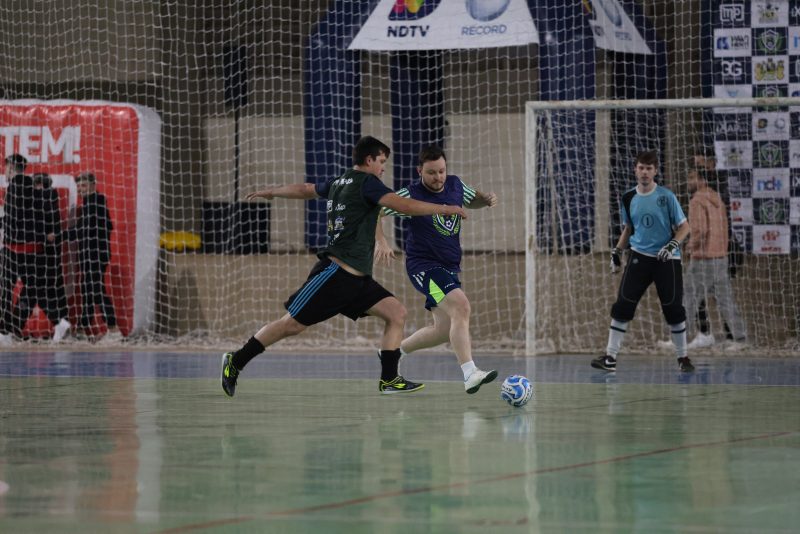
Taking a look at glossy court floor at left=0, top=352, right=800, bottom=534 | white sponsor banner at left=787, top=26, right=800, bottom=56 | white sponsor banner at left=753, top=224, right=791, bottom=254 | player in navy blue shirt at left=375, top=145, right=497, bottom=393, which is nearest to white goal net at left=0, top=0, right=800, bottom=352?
white sponsor banner at left=787, top=26, right=800, bottom=56

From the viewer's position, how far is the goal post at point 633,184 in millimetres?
17719

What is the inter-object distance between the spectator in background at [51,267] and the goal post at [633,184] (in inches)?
255

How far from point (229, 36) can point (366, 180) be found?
1237cm

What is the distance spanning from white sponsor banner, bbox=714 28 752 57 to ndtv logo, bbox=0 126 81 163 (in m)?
8.70

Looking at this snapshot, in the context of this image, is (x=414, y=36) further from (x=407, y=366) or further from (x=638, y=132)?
(x=407, y=366)

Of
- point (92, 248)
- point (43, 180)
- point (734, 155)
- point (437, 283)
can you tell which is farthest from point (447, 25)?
point (437, 283)

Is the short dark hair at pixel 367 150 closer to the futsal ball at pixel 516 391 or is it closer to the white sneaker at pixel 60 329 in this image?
the futsal ball at pixel 516 391

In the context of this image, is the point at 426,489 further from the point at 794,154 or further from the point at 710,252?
the point at 794,154

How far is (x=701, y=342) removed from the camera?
1753cm

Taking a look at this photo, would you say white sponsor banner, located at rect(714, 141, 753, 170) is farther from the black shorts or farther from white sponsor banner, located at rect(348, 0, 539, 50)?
the black shorts

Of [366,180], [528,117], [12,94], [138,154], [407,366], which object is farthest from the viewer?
A: [12,94]

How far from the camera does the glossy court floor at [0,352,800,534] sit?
541cm

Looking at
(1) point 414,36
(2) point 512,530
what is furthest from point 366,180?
(1) point 414,36

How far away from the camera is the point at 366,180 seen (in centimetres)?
1078
